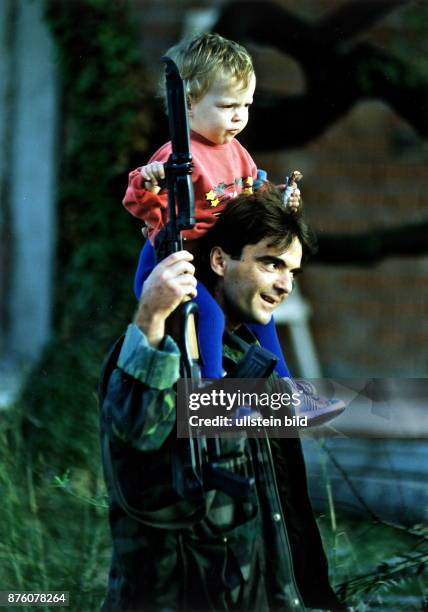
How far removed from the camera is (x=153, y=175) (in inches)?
89.7

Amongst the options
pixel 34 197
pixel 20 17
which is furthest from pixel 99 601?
pixel 20 17

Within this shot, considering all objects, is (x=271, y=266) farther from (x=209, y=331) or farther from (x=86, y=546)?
(x=86, y=546)

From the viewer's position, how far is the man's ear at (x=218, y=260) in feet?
7.75

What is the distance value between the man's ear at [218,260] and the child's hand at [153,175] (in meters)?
0.18

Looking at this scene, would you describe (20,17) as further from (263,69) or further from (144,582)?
(144,582)

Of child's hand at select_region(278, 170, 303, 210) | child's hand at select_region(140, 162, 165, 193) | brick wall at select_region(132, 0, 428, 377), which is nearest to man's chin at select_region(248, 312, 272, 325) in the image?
child's hand at select_region(278, 170, 303, 210)

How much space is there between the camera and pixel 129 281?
12.1 feet

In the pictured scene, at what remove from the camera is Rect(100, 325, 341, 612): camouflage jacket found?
7.36 feet

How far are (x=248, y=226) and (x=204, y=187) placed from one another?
0.40 ft

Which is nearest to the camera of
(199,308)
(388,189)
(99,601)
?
(199,308)

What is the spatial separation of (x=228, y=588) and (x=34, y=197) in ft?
5.38

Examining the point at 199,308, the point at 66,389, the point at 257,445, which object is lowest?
the point at 257,445

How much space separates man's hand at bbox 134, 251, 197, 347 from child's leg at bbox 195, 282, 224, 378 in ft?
0.28

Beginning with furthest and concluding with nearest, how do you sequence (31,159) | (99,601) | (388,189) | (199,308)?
(31,159), (388,189), (99,601), (199,308)
